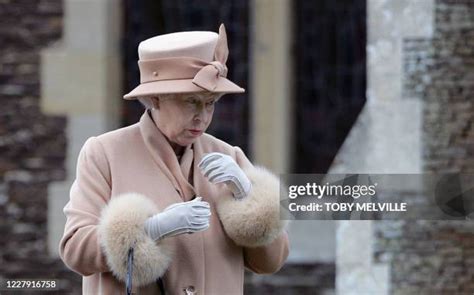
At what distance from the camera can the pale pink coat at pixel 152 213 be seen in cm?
337

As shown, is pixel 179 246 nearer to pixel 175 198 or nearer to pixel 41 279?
pixel 175 198

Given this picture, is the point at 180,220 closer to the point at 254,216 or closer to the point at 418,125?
the point at 254,216

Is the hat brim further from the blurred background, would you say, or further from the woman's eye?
the blurred background

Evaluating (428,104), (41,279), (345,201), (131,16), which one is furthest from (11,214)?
(428,104)

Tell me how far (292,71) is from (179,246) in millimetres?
2567

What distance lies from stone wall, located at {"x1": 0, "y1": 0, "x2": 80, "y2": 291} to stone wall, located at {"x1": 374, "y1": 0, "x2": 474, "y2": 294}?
4.60 feet

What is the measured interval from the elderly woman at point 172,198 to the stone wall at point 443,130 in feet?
7.90

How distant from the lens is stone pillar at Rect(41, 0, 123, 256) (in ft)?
19.4

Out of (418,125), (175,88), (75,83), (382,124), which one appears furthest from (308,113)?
(175,88)

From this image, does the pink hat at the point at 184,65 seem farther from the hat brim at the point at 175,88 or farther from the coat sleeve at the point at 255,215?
the coat sleeve at the point at 255,215

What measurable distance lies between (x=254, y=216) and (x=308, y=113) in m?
2.53

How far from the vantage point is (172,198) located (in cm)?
348

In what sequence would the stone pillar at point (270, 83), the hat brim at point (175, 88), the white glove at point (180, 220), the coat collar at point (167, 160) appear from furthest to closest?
the stone pillar at point (270, 83)
the coat collar at point (167, 160)
the hat brim at point (175, 88)
the white glove at point (180, 220)

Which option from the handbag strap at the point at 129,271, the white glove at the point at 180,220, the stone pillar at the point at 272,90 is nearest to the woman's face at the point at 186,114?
the white glove at the point at 180,220
